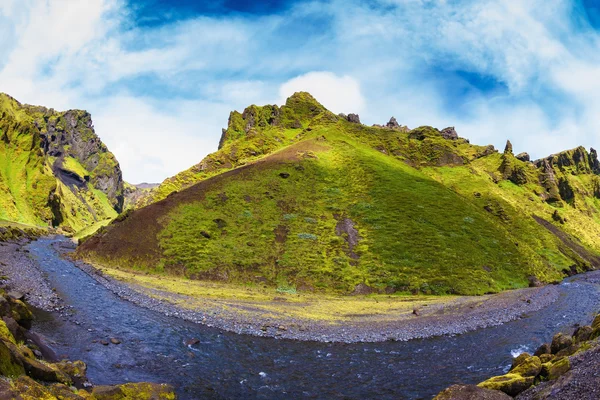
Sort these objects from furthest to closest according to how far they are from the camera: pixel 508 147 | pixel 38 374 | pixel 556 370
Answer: pixel 508 147 → pixel 556 370 → pixel 38 374

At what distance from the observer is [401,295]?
205 ft

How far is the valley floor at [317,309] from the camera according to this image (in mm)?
39406

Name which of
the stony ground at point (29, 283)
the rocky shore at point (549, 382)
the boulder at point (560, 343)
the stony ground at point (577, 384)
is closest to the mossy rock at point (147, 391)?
the rocky shore at point (549, 382)

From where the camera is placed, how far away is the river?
81.9 ft

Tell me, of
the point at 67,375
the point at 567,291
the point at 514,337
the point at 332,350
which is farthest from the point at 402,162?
the point at 67,375

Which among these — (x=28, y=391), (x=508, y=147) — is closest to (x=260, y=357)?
(x=28, y=391)

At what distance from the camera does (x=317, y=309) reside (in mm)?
49094

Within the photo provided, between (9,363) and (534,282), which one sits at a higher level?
(9,363)

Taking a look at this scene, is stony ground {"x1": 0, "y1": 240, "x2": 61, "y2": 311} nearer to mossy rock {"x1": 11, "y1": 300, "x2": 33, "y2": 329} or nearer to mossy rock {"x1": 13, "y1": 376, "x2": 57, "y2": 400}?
mossy rock {"x1": 11, "y1": 300, "x2": 33, "y2": 329}

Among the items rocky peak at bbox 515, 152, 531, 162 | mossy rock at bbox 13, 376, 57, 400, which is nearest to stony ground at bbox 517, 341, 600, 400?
mossy rock at bbox 13, 376, 57, 400

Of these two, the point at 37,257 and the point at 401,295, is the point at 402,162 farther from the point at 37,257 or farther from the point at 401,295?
the point at 37,257

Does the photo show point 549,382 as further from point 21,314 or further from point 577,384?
point 21,314

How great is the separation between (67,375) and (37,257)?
65274mm

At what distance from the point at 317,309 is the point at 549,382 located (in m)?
32.3
